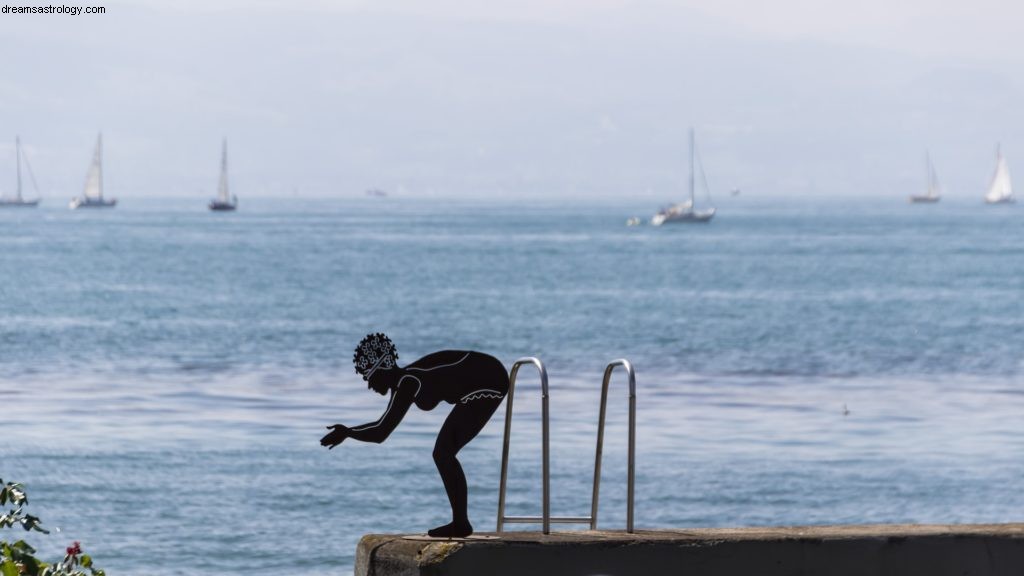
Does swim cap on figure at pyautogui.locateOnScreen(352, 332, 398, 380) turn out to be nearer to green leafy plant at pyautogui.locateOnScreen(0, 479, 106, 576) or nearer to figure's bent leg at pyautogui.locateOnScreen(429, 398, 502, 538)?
figure's bent leg at pyautogui.locateOnScreen(429, 398, 502, 538)

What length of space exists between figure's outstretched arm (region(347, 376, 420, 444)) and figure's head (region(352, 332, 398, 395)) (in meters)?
0.07

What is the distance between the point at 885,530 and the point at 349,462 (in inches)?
922

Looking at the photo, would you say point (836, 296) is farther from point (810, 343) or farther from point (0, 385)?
point (0, 385)

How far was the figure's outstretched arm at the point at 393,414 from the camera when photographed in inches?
282

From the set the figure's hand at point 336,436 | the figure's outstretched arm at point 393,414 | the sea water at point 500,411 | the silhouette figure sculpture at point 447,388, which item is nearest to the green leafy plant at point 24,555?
the figure's hand at point 336,436

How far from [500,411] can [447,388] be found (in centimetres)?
2815

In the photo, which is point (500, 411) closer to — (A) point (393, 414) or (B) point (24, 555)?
(B) point (24, 555)

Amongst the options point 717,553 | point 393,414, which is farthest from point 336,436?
point 717,553

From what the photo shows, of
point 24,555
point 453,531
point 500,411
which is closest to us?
point 453,531

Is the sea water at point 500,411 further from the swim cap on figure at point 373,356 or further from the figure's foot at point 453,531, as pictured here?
the figure's foot at point 453,531

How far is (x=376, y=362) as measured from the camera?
7.38m

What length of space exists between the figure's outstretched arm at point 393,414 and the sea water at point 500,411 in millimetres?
14105

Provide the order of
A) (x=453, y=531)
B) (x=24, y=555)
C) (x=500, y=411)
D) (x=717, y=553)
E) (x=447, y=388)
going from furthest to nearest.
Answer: (x=500, y=411) → (x=24, y=555) → (x=447, y=388) → (x=453, y=531) → (x=717, y=553)

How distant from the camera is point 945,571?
284 inches
